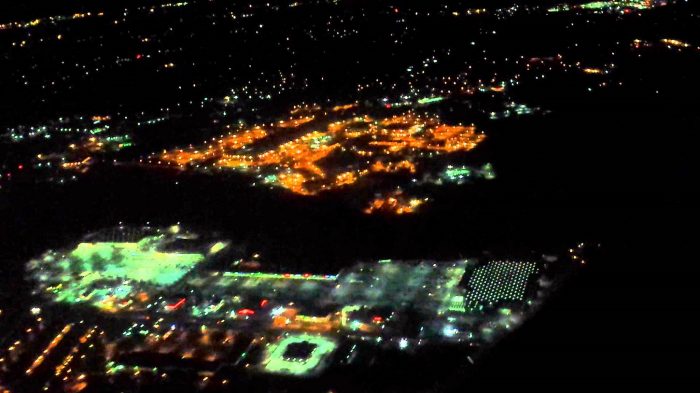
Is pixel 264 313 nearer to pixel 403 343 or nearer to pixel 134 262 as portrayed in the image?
pixel 403 343

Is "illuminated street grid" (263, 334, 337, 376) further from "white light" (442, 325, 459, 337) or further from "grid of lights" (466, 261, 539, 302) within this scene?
"grid of lights" (466, 261, 539, 302)

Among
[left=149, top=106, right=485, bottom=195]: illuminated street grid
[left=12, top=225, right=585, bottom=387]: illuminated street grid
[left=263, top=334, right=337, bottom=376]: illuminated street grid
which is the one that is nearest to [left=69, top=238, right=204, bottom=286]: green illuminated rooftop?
[left=12, top=225, right=585, bottom=387]: illuminated street grid

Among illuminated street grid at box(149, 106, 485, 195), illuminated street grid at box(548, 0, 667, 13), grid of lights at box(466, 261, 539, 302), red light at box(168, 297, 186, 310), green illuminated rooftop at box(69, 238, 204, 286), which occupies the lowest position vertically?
illuminated street grid at box(548, 0, 667, 13)

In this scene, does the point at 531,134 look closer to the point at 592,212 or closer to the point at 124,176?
the point at 592,212

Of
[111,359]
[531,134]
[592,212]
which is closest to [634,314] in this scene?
[592,212]

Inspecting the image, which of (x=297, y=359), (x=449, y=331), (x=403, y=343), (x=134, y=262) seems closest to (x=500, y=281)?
(x=449, y=331)

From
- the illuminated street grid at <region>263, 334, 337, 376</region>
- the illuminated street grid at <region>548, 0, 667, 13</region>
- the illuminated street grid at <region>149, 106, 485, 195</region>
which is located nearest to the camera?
the illuminated street grid at <region>263, 334, 337, 376</region>

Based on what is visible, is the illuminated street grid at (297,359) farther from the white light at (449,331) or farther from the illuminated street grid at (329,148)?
the illuminated street grid at (329,148)
